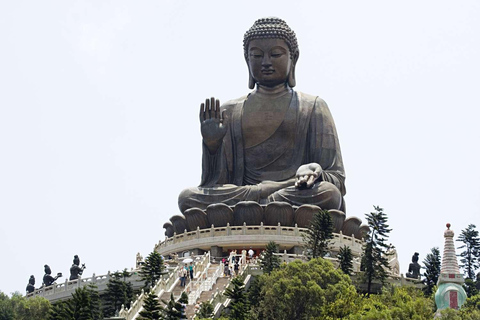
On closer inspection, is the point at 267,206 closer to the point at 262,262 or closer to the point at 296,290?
the point at 262,262

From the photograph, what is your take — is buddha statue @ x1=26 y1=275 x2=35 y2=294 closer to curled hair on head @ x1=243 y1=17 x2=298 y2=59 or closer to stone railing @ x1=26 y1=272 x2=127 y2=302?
stone railing @ x1=26 y1=272 x2=127 y2=302

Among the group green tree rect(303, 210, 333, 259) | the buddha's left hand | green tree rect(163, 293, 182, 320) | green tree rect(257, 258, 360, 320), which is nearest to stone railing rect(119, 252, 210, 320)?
green tree rect(163, 293, 182, 320)

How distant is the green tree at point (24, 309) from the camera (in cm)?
3231

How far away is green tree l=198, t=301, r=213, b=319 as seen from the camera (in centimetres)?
2822

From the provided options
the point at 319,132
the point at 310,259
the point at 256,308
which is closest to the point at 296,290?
the point at 256,308

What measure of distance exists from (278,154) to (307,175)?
307 centimetres

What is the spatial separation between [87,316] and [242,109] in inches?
758

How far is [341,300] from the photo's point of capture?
92.4 ft

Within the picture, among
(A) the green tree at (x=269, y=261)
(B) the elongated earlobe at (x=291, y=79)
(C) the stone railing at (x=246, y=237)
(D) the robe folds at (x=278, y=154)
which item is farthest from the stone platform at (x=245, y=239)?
(B) the elongated earlobe at (x=291, y=79)

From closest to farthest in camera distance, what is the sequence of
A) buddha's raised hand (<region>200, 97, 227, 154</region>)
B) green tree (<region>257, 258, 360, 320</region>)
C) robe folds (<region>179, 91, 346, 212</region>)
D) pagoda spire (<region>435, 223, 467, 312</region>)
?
pagoda spire (<region>435, 223, 467, 312</region>) → green tree (<region>257, 258, 360, 320</region>) → robe folds (<region>179, 91, 346, 212</region>) → buddha's raised hand (<region>200, 97, 227, 154</region>)

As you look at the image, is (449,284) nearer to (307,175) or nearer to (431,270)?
(431,270)

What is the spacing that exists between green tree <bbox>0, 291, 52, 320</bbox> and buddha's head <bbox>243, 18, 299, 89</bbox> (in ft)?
48.5

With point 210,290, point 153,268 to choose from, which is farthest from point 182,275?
point 153,268

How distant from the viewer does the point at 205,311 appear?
92.7 ft
